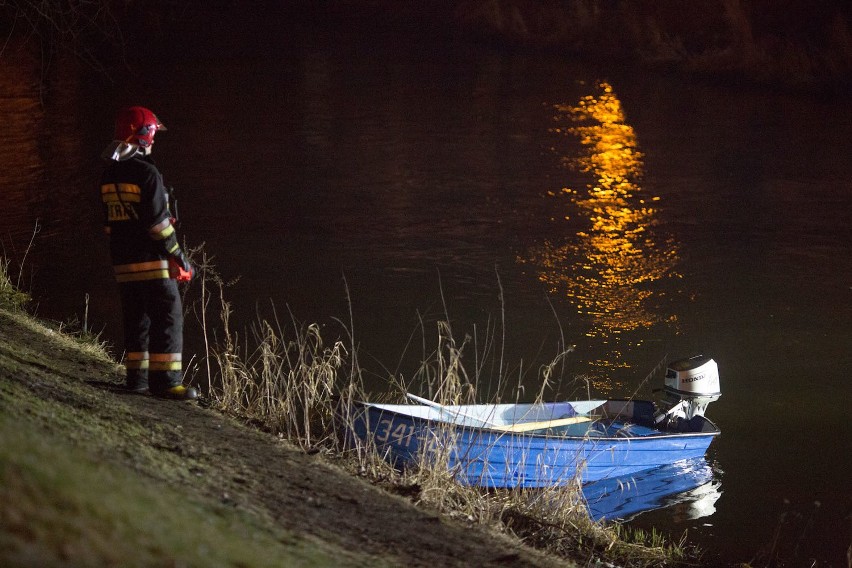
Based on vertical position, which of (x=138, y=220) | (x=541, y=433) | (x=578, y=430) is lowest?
(x=578, y=430)

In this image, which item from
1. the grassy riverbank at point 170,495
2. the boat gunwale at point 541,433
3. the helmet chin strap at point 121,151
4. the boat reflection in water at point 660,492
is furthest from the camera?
the boat reflection in water at point 660,492

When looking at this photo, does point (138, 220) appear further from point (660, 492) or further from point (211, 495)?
point (660, 492)

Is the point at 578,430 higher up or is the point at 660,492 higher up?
the point at 578,430

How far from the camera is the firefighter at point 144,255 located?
646 cm

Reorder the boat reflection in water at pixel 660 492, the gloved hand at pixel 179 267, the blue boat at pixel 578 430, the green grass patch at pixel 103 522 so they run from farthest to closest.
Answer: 1. the boat reflection in water at pixel 660 492
2. the blue boat at pixel 578 430
3. the gloved hand at pixel 179 267
4. the green grass patch at pixel 103 522

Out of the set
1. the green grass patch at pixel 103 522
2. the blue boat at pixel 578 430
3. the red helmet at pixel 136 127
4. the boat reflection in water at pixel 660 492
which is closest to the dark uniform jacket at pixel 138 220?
the red helmet at pixel 136 127

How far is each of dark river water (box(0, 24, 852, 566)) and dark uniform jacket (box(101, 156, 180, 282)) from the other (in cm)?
354

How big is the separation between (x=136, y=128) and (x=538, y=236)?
41.6 feet

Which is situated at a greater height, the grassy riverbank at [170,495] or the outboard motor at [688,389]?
the grassy riverbank at [170,495]

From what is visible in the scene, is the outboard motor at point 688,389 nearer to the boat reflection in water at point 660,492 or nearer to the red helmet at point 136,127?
the boat reflection in water at point 660,492

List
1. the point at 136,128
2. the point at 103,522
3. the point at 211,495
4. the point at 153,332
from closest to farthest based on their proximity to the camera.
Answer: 1. the point at 103,522
2. the point at 211,495
3. the point at 136,128
4. the point at 153,332

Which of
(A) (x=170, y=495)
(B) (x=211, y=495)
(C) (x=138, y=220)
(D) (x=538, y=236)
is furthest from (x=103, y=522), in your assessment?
(D) (x=538, y=236)

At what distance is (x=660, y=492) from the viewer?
430 inches

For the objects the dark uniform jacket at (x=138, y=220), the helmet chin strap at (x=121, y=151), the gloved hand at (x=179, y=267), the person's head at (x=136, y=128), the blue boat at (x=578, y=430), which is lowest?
the blue boat at (x=578, y=430)
